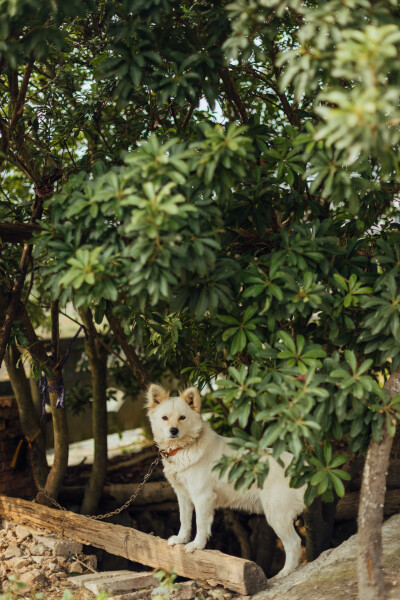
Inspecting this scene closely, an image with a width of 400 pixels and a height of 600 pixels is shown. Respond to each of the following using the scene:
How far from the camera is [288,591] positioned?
4.07 m

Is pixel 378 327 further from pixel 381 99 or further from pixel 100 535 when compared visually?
pixel 100 535

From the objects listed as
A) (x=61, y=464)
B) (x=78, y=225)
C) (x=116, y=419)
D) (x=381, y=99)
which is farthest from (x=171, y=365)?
(x=381, y=99)

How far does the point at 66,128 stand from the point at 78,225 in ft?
6.30

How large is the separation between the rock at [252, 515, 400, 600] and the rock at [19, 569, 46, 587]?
5.60 feet

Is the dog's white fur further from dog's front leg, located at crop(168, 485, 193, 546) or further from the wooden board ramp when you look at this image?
the wooden board ramp

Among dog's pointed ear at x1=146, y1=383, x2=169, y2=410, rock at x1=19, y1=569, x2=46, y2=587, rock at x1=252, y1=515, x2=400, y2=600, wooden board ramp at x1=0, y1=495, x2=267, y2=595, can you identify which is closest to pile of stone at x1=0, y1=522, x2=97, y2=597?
rock at x1=19, y1=569, x2=46, y2=587

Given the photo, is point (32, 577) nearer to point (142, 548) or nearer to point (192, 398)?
point (142, 548)

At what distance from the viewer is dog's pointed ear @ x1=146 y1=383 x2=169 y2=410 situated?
4.68m

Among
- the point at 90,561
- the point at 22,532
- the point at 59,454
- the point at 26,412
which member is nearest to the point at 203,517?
the point at 90,561

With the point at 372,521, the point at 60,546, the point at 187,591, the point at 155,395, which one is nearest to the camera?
the point at 372,521

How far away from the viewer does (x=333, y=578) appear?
4098 mm

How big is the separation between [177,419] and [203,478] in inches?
19.1

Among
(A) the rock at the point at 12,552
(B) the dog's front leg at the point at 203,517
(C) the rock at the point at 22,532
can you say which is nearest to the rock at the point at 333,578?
(B) the dog's front leg at the point at 203,517

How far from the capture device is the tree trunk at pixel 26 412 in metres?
6.35
